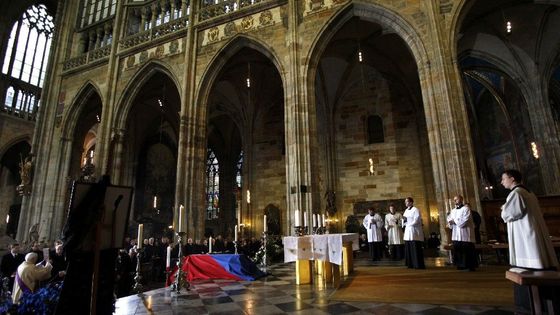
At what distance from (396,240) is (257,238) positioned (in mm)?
9110

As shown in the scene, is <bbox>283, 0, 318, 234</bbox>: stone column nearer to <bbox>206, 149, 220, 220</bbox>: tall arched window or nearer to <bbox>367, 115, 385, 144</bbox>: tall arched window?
<bbox>367, 115, 385, 144</bbox>: tall arched window

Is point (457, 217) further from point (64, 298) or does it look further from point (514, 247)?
point (64, 298)

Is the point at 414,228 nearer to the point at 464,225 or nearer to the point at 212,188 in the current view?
the point at 464,225

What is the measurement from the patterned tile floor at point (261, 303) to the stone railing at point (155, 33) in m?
12.6

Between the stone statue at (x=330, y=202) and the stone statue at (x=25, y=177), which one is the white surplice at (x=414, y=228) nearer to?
the stone statue at (x=330, y=202)

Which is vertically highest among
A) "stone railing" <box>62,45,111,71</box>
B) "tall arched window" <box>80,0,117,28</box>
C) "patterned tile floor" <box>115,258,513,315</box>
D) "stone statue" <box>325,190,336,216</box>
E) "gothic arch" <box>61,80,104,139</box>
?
"tall arched window" <box>80,0,117,28</box>

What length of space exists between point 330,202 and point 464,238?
367 inches

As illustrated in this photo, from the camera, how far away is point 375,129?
55.1 feet

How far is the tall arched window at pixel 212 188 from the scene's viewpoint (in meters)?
23.1

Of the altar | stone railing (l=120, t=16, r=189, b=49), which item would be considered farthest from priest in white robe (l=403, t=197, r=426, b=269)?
stone railing (l=120, t=16, r=189, b=49)

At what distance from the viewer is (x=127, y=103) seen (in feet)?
49.7

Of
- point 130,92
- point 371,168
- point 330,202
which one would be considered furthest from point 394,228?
point 130,92

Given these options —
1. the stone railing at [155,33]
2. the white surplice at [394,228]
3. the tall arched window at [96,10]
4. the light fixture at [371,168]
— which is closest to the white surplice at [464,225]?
the white surplice at [394,228]

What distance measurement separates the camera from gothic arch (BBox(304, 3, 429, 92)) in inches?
420
